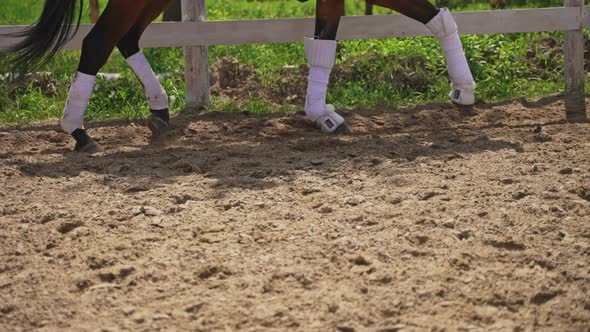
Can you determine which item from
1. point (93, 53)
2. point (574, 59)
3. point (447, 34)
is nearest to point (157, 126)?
point (93, 53)

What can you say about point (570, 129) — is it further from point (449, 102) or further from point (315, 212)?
point (315, 212)

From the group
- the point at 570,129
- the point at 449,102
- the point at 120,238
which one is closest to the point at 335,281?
the point at 120,238

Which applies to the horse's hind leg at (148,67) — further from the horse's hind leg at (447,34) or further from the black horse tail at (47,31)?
the horse's hind leg at (447,34)

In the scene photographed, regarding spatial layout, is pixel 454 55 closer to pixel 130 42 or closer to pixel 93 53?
pixel 130 42

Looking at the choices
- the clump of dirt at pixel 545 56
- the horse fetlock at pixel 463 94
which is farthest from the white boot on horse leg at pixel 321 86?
the clump of dirt at pixel 545 56

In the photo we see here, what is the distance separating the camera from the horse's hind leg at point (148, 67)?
5336 millimetres

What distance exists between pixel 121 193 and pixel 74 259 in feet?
2.81

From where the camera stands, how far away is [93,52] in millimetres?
5055

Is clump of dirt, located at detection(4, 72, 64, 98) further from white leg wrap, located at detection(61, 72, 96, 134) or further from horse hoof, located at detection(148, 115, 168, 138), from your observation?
white leg wrap, located at detection(61, 72, 96, 134)

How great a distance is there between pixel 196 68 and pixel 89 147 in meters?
1.42

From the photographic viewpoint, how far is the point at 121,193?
4176mm

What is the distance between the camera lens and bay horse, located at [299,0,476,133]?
5402 mm

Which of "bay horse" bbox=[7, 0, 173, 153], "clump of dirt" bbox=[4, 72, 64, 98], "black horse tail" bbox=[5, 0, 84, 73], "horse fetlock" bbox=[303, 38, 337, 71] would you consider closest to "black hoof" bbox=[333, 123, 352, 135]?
"horse fetlock" bbox=[303, 38, 337, 71]

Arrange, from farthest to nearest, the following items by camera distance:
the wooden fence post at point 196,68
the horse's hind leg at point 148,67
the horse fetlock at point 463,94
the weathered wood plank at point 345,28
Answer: the wooden fence post at point 196,68 → the weathered wood plank at point 345,28 → the horse fetlock at point 463,94 → the horse's hind leg at point 148,67
